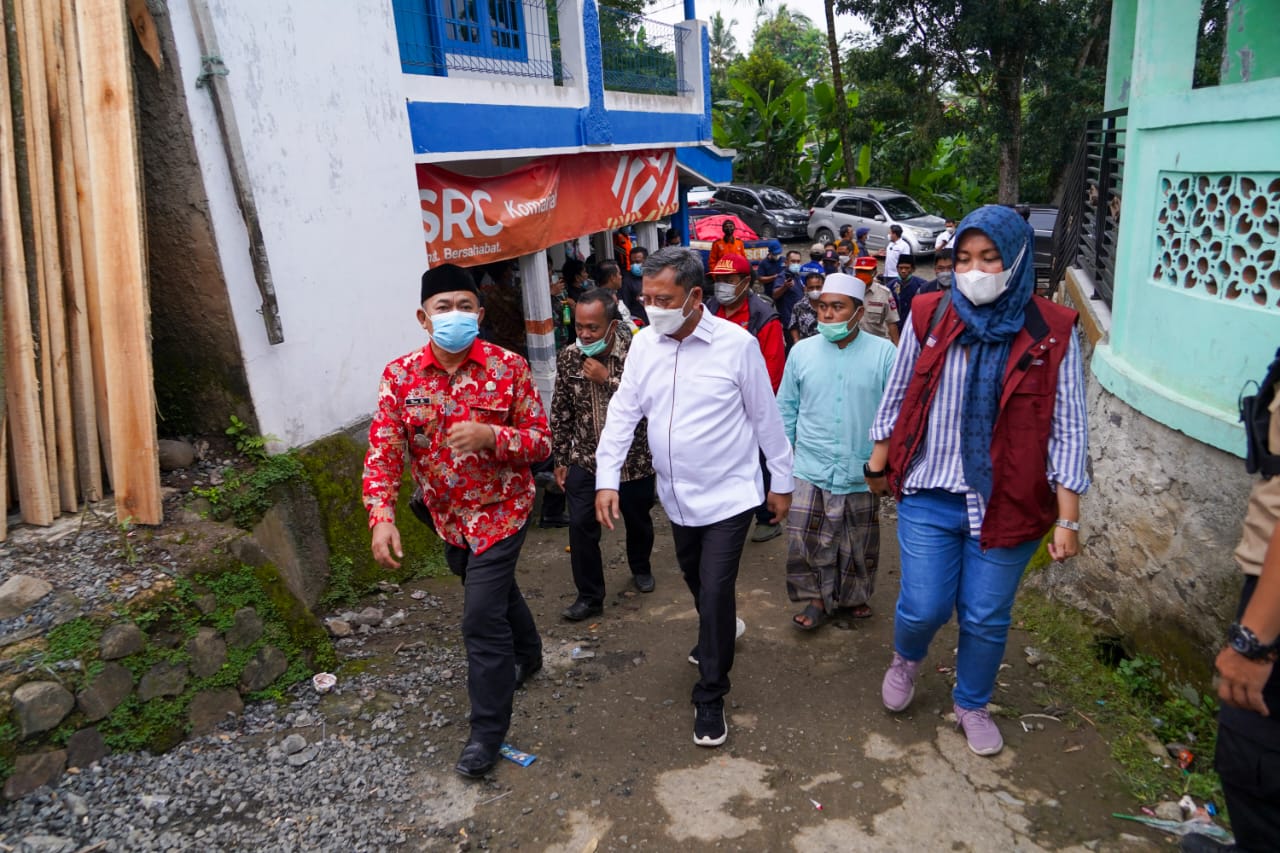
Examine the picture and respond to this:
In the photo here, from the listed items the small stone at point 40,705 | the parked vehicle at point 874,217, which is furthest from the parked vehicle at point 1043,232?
the small stone at point 40,705

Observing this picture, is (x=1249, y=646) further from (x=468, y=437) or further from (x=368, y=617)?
(x=368, y=617)

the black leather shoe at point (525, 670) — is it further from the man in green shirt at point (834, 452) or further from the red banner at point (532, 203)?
the red banner at point (532, 203)

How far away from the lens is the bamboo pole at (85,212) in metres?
3.51

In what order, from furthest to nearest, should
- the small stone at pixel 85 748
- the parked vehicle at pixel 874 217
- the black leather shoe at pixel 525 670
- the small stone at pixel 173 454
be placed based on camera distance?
the parked vehicle at pixel 874 217 < the small stone at pixel 173 454 < the black leather shoe at pixel 525 670 < the small stone at pixel 85 748

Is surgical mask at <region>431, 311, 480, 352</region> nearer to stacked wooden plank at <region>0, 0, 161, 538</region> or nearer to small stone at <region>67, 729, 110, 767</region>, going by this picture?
stacked wooden plank at <region>0, 0, 161, 538</region>

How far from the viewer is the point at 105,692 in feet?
9.87

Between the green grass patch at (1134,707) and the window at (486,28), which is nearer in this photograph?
the green grass patch at (1134,707)

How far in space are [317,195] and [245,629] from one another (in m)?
2.45

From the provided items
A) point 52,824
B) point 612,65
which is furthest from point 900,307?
point 52,824

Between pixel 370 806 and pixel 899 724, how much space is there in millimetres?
2006

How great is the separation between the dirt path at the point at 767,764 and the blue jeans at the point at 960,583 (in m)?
0.36

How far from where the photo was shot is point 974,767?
3107mm

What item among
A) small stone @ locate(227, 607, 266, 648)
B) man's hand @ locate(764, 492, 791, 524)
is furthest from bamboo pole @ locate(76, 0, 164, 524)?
man's hand @ locate(764, 492, 791, 524)

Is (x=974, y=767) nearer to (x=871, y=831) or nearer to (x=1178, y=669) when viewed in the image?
(x=871, y=831)
